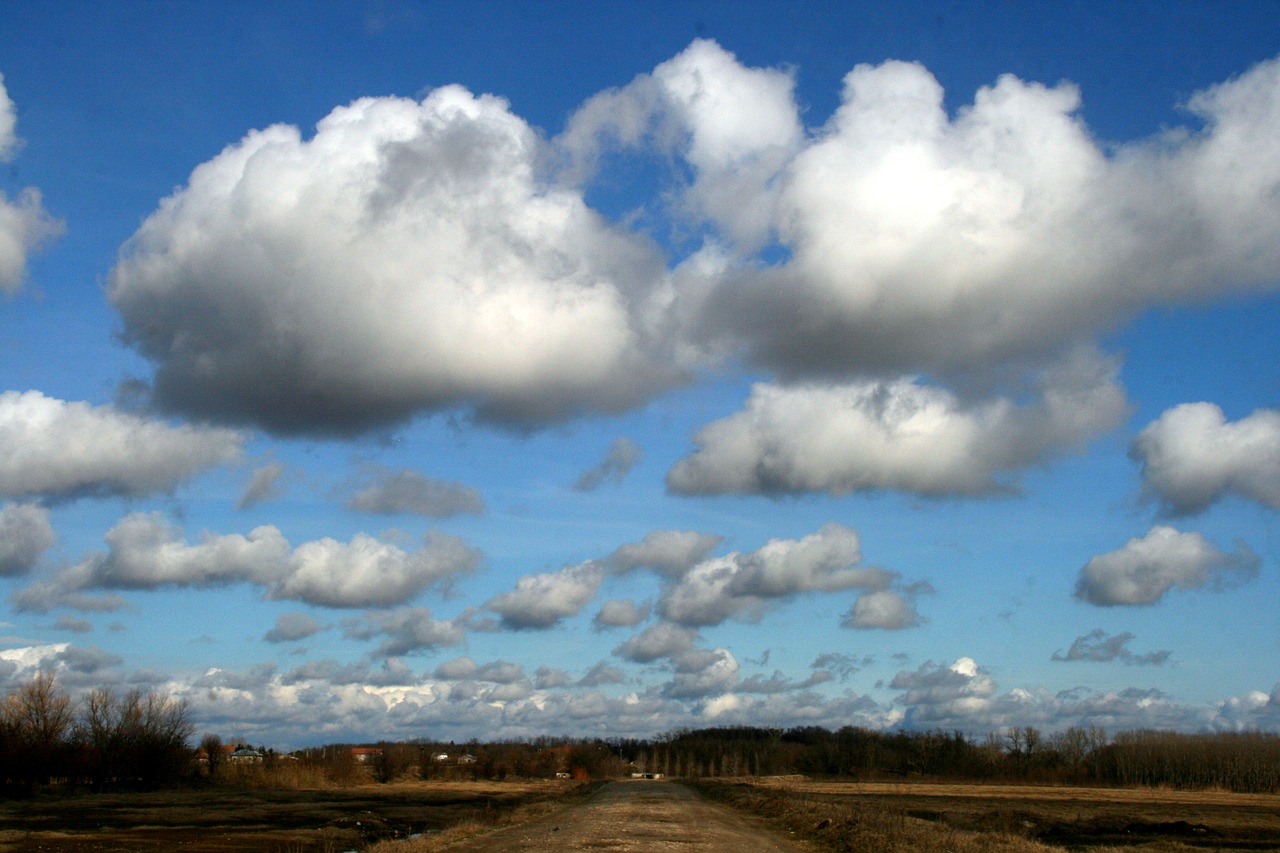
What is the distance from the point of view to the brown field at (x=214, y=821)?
4478 cm

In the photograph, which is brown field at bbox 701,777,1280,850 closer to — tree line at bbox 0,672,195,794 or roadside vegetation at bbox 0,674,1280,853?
roadside vegetation at bbox 0,674,1280,853

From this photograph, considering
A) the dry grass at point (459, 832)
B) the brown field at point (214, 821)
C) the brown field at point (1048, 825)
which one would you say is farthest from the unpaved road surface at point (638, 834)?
the brown field at point (214, 821)

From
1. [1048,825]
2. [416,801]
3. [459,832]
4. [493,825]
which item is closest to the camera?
[459,832]

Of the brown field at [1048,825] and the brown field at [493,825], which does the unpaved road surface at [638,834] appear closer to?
the brown field at [493,825]

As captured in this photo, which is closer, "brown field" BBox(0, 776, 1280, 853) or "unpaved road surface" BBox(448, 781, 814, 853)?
"unpaved road surface" BBox(448, 781, 814, 853)

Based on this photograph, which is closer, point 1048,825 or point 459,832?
point 459,832

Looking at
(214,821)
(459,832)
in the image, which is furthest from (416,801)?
(459,832)

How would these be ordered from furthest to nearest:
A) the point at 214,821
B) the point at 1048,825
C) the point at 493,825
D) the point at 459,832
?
the point at 214,821 < the point at 1048,825 < the point at 493,825 < the point at 459,832

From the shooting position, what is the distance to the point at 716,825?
48.0 m

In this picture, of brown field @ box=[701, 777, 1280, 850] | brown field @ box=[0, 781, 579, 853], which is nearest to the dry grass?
brown field @ box=[0, 781, 579, 853]

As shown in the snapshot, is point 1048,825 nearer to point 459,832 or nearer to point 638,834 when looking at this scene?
point 638,834

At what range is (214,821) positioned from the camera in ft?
201

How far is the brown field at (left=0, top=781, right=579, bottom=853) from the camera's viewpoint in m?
44.8

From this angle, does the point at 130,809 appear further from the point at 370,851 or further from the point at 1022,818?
the point at 1022,818
